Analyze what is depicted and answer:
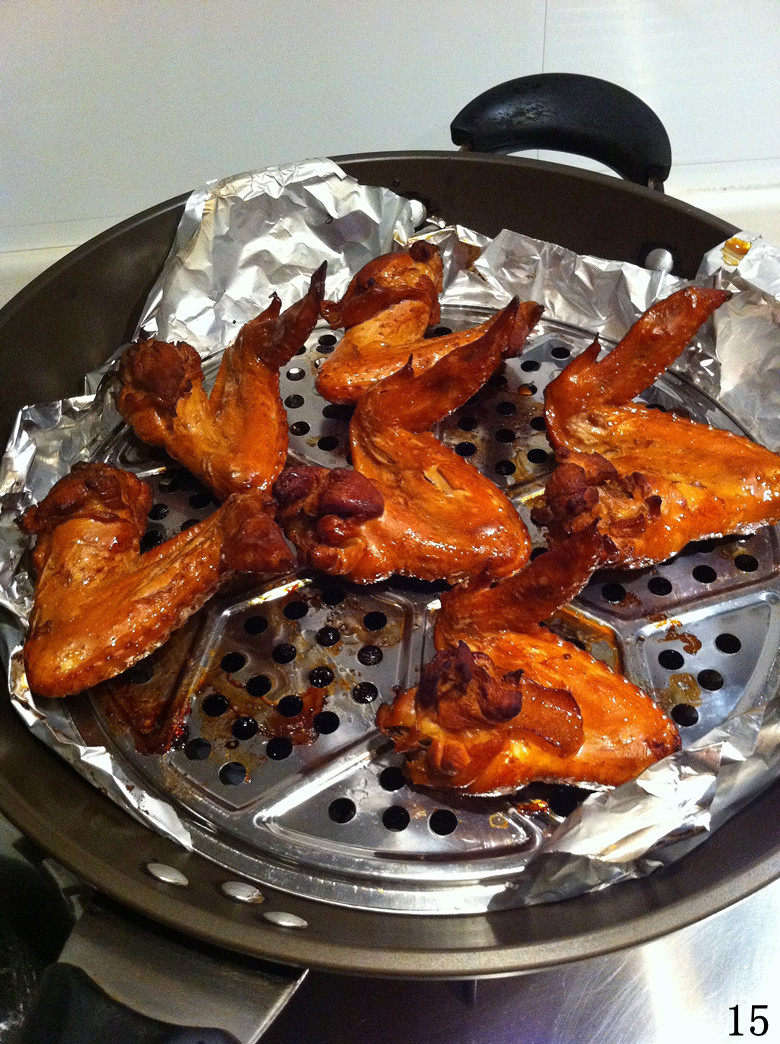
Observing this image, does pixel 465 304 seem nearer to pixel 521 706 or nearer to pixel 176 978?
pixel 521 706

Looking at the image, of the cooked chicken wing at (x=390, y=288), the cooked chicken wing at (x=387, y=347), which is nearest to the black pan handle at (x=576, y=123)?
the cooked chicken wing at (x=390, y=288)

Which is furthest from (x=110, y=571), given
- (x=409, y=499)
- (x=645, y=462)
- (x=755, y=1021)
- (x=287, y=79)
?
(x=287, y=79)

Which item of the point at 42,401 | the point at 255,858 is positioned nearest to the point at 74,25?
the point at 42,401

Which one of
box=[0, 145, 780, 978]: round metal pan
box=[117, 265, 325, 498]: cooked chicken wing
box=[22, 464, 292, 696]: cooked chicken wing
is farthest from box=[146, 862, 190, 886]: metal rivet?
box=[117, 265, 325, 498]: cooked chicken wing

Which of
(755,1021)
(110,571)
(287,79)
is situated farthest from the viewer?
(287,79)

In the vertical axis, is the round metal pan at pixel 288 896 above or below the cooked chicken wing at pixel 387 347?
below

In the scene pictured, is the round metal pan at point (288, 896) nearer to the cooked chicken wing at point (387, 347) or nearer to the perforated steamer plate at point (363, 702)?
the perforated steamer plate at point (363, 702)
